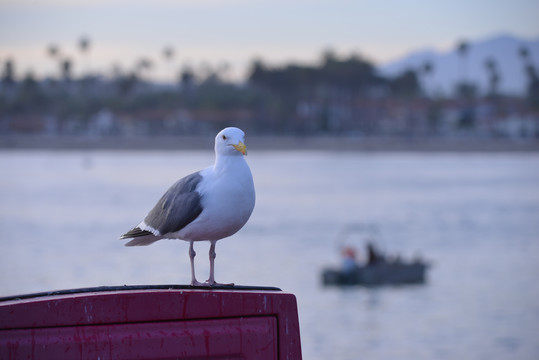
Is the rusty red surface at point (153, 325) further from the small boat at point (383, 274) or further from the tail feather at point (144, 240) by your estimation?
the small boat at point (383, 274)

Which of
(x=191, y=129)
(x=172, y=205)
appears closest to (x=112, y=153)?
(x=191, y=129)

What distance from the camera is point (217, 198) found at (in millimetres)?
4004

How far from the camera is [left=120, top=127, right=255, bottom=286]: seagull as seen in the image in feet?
13.1

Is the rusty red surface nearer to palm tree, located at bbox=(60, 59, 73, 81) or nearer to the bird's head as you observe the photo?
the bird's head

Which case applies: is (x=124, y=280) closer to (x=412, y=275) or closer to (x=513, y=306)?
(x=412, y=275)

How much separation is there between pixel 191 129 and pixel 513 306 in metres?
101

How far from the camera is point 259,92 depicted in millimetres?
128125

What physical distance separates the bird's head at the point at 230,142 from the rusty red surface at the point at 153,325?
2.96 ft

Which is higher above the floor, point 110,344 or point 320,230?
point 110,344

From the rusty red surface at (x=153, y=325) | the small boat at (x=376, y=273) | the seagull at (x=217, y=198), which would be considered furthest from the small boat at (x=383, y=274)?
the rusty red surface at (x=153, y=325)

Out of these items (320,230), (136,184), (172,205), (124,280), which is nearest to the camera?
(172,205)

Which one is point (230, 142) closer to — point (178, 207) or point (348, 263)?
point (178, 207)

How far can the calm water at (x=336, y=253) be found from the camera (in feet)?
71.8

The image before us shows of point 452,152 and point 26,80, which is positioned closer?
point 452,152
